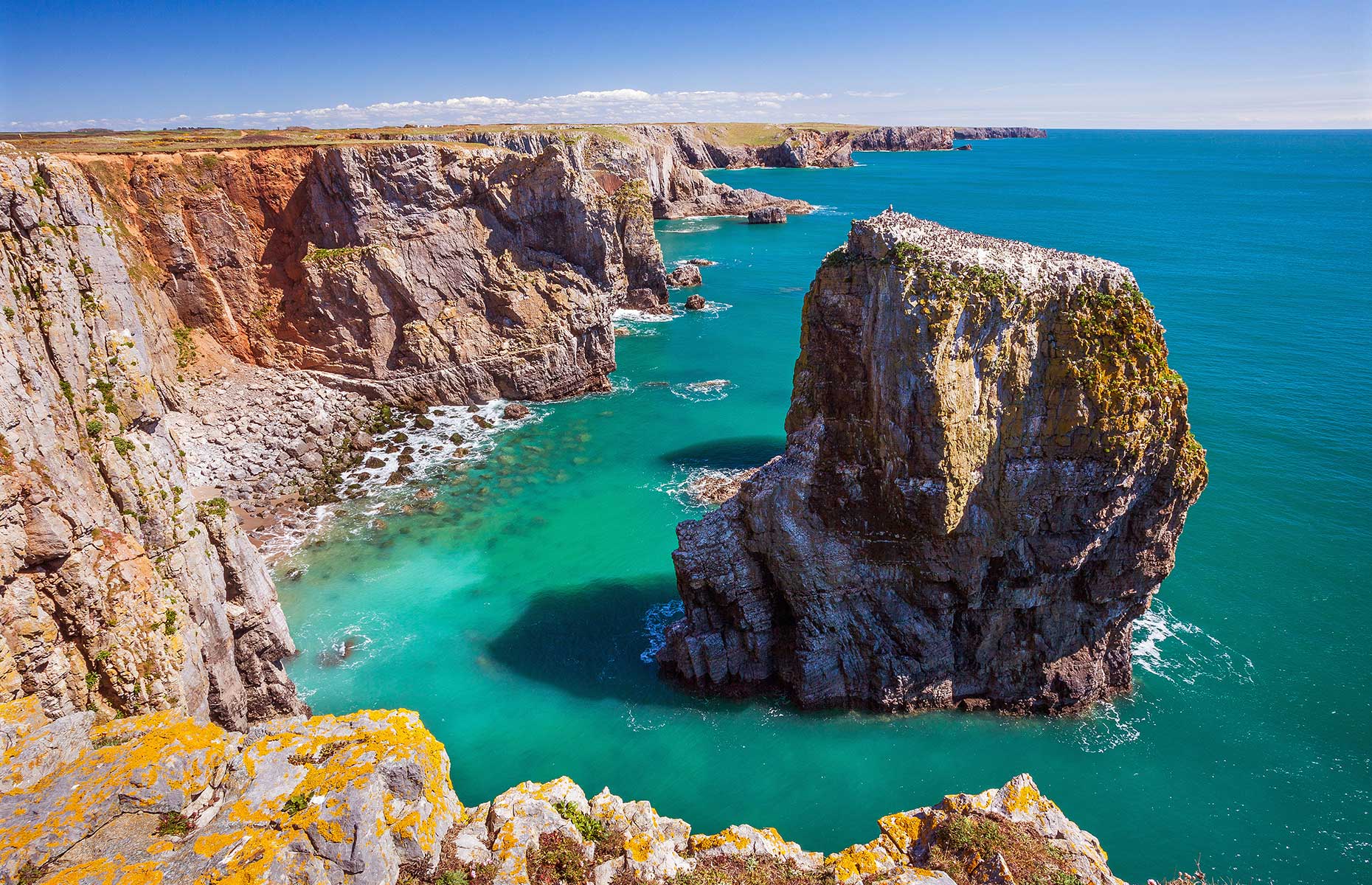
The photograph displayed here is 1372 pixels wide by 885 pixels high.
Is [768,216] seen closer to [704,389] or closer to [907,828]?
[704,389]

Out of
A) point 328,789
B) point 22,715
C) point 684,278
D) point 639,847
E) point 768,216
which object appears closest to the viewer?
point 328,789

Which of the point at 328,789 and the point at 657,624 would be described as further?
the point at 657,624

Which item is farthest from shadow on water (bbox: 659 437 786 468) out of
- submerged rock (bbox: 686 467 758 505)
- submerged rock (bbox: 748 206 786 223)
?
submerged rock (bbox: 748 206 786 223)

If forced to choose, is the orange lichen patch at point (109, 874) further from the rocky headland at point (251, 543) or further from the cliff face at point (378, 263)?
the cliff face at point (378, 263)

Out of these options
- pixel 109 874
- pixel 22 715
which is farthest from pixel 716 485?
pixel 109 874

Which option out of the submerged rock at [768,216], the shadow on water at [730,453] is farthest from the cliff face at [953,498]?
the submerged rock at [768,216]

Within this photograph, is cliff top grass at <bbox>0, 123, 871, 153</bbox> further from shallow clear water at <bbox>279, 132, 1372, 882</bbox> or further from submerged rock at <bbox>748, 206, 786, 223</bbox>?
submerged rock at <bbox>748, 206, 786, 223</bbox>

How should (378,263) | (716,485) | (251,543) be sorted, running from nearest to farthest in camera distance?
1. (251,543)
2. (716,485)
3. (378,263)

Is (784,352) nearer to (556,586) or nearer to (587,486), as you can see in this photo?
(587,486)
